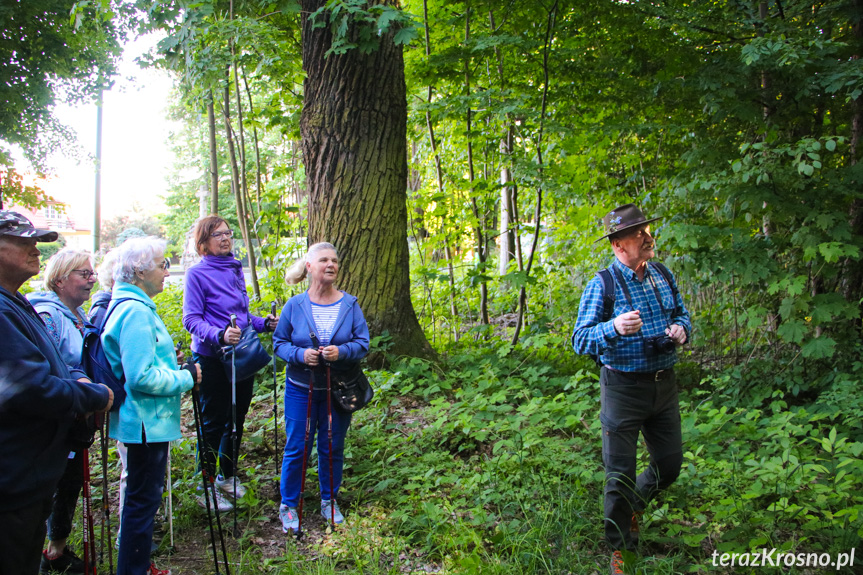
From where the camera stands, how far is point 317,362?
3516mm

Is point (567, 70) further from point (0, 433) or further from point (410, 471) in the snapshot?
point (0, 433)

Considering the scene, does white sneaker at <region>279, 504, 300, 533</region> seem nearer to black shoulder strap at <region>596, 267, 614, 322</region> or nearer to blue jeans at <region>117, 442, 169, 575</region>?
blue jeans at <region>117, 442, 169, 575</region>

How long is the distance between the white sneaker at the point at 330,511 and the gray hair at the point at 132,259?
1821 mm

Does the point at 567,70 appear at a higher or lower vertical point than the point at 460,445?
higher

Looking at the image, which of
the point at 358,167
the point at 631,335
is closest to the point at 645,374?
the point at 631,335

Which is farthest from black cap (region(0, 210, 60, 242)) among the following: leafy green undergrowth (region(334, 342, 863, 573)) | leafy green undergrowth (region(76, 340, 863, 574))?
leafy green undergrowth (region(334, 342, 863, 573))

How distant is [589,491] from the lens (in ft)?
12.4

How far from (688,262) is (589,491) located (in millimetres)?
2473

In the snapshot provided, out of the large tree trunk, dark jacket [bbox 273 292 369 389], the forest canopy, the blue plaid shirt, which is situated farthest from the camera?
the large tree trunk

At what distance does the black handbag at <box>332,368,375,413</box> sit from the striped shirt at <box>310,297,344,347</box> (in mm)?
250

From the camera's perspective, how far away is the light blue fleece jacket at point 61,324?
322 cm

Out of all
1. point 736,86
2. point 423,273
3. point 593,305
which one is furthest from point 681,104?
point 593,305

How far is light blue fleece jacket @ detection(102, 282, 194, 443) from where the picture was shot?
2.70 m

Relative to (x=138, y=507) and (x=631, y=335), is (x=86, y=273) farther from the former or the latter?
(x=631, y=335)
